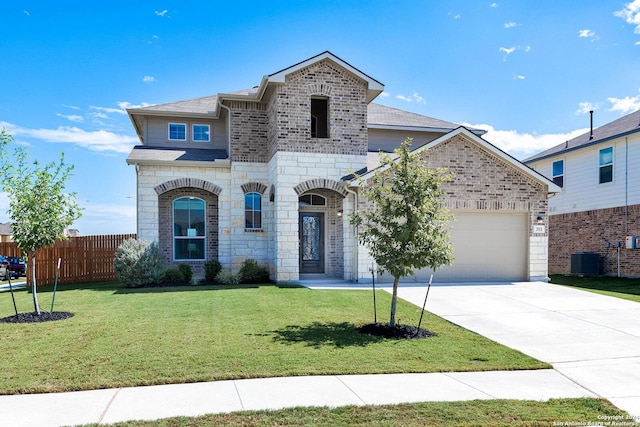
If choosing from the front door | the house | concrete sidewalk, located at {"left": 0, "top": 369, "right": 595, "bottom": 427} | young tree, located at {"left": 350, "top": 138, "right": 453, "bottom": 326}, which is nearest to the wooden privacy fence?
the house

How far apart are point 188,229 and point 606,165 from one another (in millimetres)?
17966

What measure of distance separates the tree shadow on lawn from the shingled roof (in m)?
16.5

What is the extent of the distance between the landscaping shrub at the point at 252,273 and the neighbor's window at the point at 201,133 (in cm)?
568

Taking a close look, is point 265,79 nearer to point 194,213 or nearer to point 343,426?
point 194,213

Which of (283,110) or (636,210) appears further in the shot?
(636,210)

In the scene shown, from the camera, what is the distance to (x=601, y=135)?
70.1 feet

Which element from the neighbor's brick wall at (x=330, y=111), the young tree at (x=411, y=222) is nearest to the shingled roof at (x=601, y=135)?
the neighbor's brick wall at (x=330, y=111)

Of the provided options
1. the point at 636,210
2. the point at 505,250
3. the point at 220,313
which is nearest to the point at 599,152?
the point at 636,210

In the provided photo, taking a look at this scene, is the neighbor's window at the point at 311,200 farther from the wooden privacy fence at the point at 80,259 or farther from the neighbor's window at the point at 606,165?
the neighbor's window at the point at 606,165

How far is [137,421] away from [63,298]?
9.78 metres

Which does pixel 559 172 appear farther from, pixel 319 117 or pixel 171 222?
pixel 171 222

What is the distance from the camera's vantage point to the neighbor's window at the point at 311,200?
17234mm

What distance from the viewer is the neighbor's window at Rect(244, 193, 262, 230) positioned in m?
17.2

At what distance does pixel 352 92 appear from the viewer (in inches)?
634
